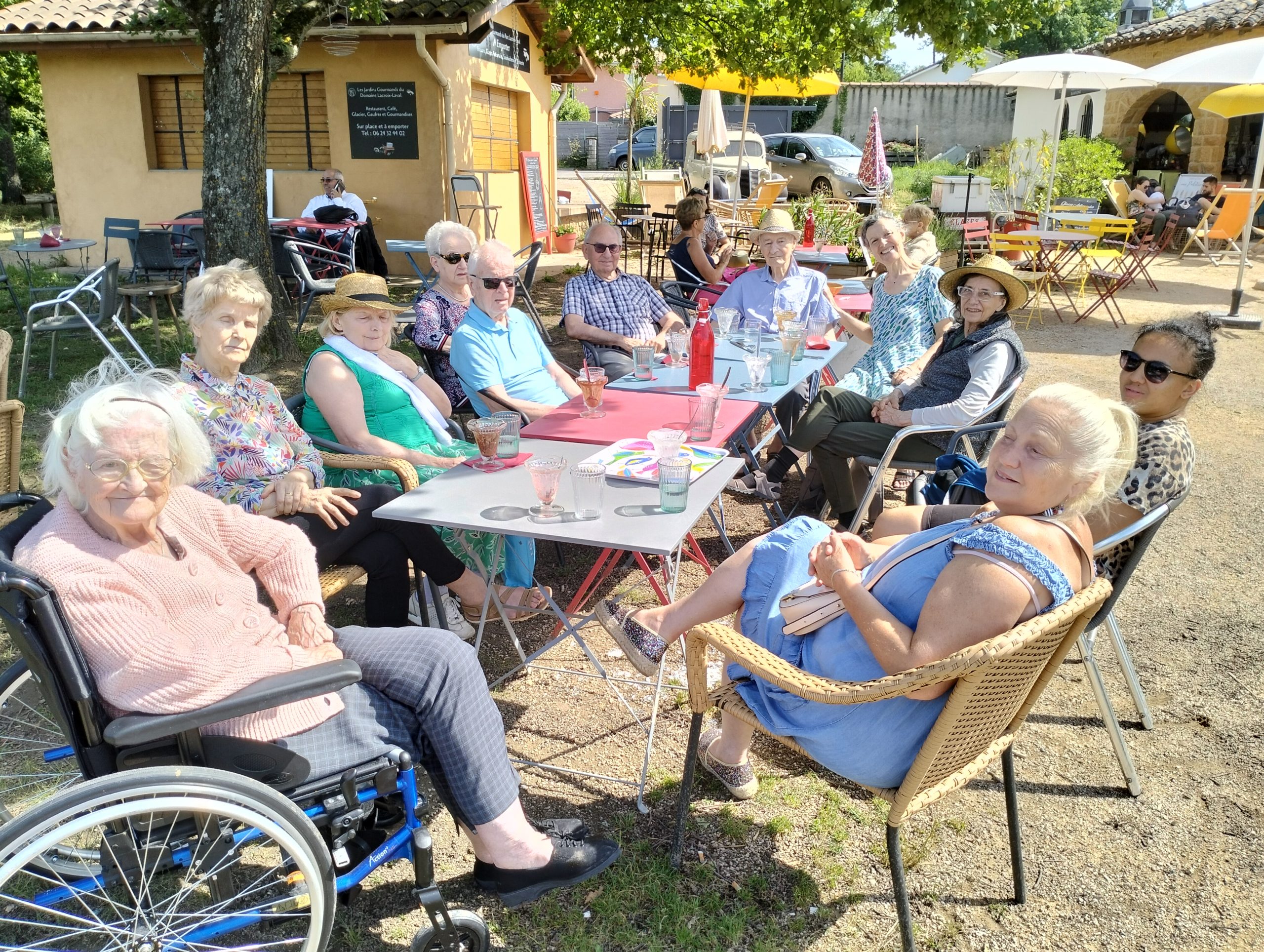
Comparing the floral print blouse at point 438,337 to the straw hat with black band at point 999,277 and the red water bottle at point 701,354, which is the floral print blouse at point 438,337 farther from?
the straw hat with black band at point 999,277

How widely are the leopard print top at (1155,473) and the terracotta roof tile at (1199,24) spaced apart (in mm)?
15936

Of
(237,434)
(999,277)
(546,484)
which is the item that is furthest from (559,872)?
(999,277)

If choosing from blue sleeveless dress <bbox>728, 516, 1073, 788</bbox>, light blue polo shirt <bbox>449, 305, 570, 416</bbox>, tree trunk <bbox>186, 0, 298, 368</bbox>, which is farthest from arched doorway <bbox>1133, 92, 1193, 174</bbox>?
blue sleeveless dress <bbox>728, 516, 1073, 788</bbox>

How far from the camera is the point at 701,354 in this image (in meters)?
3.70

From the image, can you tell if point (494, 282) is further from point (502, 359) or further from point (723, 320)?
point (723, 320)

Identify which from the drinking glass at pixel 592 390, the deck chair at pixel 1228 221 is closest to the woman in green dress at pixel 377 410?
the drinking glass at pixel 592 390

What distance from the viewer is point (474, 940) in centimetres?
193

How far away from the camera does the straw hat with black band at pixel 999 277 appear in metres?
3.56

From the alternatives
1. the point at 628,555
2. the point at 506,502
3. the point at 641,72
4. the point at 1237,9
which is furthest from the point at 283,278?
the point at 1237,9

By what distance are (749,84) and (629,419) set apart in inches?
271

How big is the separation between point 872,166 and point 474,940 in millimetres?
12433

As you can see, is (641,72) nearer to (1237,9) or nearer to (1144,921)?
(1144,921)

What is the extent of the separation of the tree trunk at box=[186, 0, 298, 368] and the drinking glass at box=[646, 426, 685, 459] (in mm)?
4552

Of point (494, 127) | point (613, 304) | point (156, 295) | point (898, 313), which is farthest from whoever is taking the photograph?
point (494, 127)
